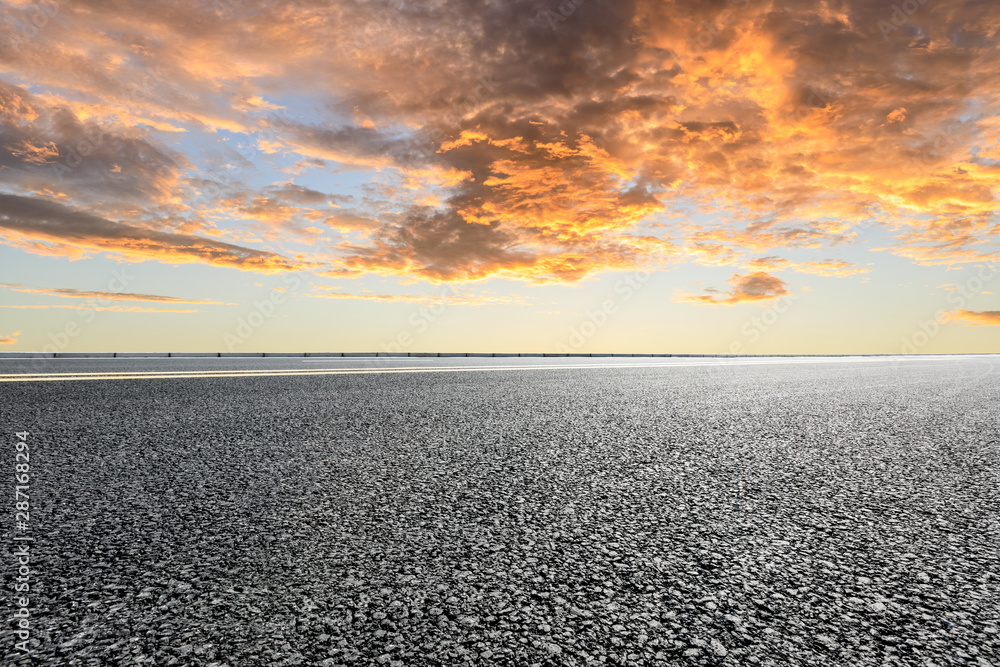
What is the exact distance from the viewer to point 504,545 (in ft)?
8.11

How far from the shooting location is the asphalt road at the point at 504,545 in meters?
1.74

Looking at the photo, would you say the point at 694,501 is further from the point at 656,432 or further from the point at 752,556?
the point at 656,432

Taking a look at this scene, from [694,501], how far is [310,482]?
2.04 metres

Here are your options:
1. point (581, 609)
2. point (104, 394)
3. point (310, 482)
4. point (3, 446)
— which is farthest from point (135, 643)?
point (104, 394)

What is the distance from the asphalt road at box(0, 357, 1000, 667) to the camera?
1737mm

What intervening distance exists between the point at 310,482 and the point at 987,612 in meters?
2.97

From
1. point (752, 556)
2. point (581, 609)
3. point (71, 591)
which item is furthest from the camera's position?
point (752, 556)

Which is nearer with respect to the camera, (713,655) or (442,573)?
(713,655)

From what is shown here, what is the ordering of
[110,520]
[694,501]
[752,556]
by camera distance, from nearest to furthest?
[752,556] → [110,520] → [694,501]

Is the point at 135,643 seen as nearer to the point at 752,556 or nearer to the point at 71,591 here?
the point at 71,591

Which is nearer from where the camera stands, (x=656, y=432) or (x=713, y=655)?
(x=713, y=655)

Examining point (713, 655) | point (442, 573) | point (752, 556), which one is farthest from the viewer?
point (752, 556)

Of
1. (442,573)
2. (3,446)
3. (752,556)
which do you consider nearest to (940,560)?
(752,556)

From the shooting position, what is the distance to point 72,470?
147 inches
